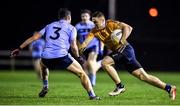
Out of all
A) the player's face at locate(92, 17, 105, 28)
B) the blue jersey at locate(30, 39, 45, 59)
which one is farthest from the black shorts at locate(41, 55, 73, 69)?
the blue jersey at locate(30, 39, 45, 59)

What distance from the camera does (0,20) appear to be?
122 ft

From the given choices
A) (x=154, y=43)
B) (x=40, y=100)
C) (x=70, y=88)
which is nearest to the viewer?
(x=40, y=100)

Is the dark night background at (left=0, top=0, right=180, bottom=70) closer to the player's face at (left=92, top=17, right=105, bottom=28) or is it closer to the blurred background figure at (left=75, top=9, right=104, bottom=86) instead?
the blurred background figure at (left=75, top=9, right=104, bottom=86)

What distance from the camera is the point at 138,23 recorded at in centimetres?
3481

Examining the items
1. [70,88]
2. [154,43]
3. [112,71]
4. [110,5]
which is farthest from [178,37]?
[112,71]

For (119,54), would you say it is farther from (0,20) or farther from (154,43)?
(0,20)

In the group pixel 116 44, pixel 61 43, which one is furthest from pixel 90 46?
pixel 61 43

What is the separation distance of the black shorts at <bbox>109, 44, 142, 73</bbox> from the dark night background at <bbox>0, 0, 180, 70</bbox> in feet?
52.7

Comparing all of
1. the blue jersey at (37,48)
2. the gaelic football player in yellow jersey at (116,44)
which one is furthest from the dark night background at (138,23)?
the gaelic football player in yellow jersey at (116,44)

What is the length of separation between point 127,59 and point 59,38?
5.39 feet

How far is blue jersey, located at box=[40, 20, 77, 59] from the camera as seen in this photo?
17375 mm

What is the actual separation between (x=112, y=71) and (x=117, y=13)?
56.9ft

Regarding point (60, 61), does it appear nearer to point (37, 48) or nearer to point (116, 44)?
point (116, 44)

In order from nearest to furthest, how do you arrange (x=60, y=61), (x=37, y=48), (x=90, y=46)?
(x=60, y=61)
(x=90, y=46)
(x=37, y=48)
